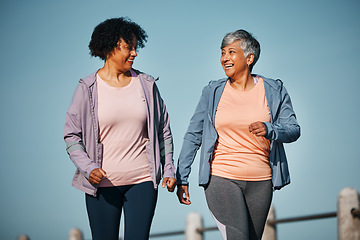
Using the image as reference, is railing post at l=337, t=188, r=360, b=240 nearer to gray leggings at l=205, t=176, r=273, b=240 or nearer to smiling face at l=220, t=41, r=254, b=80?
gray leggings at l=205, t=176, r=273, b=240

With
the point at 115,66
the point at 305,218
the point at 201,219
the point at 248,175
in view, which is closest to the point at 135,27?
the point at 115,66

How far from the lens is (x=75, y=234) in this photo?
13.7 metres

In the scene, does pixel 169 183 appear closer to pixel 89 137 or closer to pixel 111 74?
pixel 89 137

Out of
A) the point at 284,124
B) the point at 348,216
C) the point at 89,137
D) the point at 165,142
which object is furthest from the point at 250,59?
the point at 348,216

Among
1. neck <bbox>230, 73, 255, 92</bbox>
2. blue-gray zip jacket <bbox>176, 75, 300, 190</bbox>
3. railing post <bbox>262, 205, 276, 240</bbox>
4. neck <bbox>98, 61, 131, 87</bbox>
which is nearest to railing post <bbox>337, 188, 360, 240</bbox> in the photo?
railing post <bbox>262, 205, 276, 240</bbox>

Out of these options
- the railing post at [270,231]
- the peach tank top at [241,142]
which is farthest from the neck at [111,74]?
the railing post at [270,231]

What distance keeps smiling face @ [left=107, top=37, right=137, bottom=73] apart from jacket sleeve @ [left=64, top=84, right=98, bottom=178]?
33cm

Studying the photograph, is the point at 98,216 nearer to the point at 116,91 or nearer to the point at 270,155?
the point at 116,91

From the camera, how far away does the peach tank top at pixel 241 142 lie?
14.8 ft

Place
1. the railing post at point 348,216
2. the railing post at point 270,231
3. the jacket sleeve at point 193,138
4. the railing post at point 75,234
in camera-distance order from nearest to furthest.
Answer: the jacket sleeve at point 193,138 < the railing post at point 348,216 < the railing post at point 270,231 < the railing post at point 75,234

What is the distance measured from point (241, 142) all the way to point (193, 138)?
461 millimetres

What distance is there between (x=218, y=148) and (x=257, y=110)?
1.42ft

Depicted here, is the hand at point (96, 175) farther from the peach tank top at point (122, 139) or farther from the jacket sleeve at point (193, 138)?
the jacket sleeve at point (193, 138)

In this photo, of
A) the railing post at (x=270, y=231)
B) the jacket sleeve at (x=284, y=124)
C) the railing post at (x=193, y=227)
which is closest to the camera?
the jacket sleeve at (x=284, y=124)
